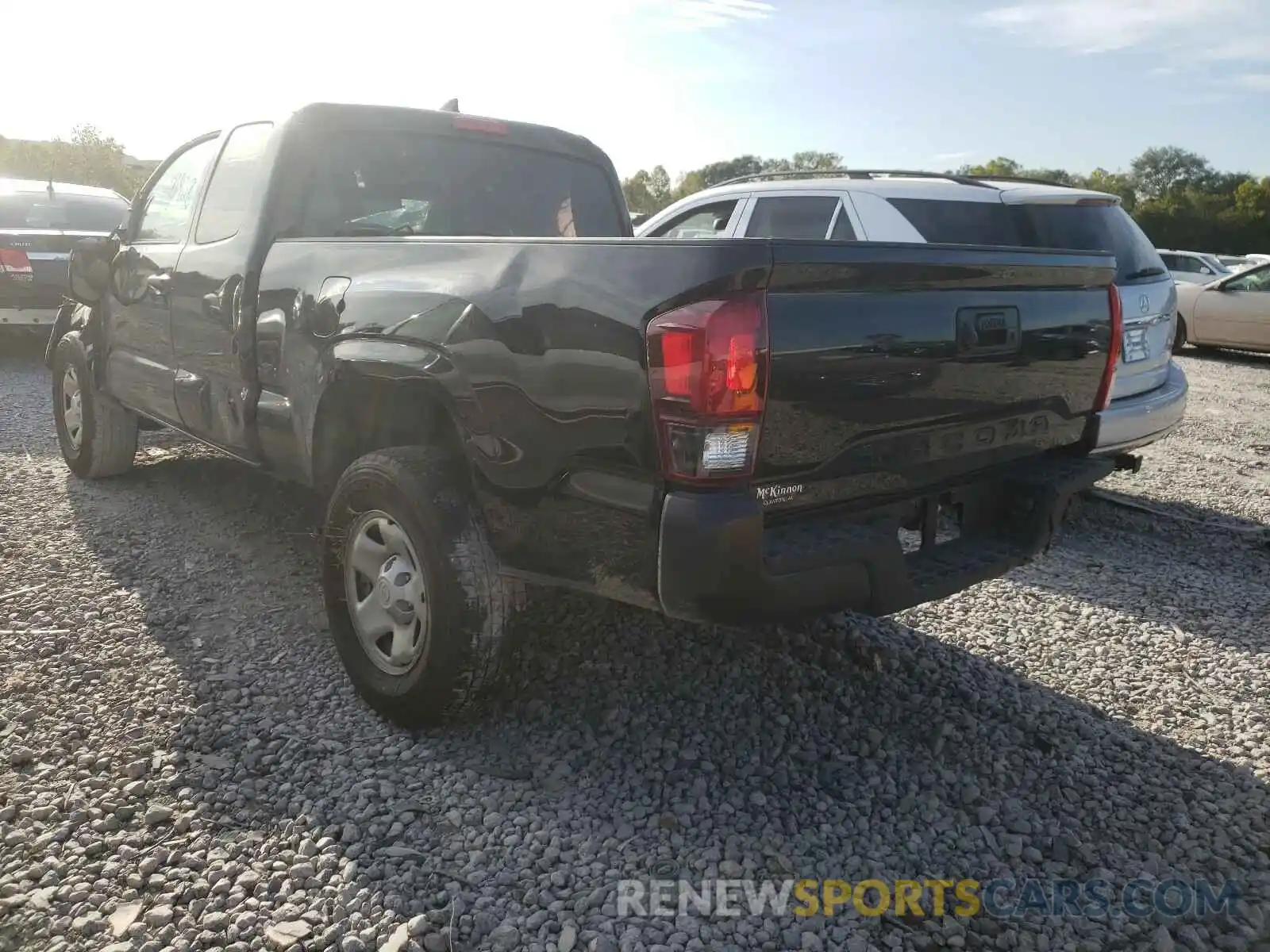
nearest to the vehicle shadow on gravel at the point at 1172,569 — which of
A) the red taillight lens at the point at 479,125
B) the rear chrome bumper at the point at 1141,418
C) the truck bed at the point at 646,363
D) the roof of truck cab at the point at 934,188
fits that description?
the rear chrome bumper at the point at 1141,418

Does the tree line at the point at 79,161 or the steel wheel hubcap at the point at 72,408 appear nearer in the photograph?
the steel wheel hubcap at the point at 72,408

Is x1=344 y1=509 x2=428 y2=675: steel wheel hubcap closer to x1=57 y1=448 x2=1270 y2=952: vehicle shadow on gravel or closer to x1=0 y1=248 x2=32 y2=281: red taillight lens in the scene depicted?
x1=57 y1=448 x2=1270 y2=952: vehicle shadow on gravel

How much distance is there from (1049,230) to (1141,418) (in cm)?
113

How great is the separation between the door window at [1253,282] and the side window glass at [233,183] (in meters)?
14.3

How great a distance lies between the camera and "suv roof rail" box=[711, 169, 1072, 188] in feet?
19.3

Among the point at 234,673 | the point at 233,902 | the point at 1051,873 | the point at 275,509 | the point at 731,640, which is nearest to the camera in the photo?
the point at 233,902

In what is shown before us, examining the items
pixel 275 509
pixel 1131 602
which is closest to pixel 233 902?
pixel 275 509

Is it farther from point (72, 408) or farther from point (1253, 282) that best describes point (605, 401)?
point (1253, 282)

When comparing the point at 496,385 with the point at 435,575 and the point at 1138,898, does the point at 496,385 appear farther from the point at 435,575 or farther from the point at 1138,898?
the point at 1138,898

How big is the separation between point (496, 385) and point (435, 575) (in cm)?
58

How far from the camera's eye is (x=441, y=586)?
111 inches

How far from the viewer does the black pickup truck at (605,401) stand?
228 cm

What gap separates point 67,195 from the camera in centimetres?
1018

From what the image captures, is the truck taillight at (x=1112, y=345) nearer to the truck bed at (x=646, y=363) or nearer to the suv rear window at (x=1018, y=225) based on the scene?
the truck bed at (x=646, y=363)
